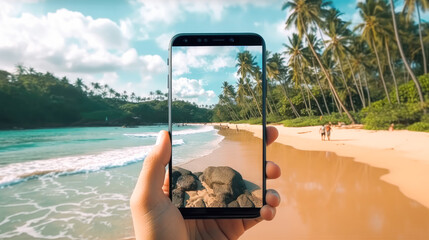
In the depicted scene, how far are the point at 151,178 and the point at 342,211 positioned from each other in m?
4.33

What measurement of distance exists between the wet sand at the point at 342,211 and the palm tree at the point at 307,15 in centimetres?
1938

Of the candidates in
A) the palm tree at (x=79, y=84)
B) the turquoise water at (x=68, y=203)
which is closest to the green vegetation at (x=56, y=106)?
the palm tree at (x=79, y=84)

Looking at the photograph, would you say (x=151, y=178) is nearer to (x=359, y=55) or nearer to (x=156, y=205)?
(x=156, y=205)

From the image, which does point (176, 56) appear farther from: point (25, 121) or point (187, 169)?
point (25, 121)

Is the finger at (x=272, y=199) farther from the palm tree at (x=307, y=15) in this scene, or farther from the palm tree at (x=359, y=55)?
the palm tree at (x=359, y=55)

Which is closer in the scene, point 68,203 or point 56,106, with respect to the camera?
point 68,203

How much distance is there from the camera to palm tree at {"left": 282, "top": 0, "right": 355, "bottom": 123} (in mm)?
23094

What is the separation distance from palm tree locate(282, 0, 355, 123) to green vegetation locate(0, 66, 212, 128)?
3260 centimetres

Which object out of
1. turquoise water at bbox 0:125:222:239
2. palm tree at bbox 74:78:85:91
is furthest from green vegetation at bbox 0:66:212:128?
turquoise water at bbox 0:125:222:239

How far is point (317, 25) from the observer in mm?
24750

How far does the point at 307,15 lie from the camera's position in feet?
77.2

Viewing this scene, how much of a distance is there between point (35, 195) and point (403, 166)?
12079mm

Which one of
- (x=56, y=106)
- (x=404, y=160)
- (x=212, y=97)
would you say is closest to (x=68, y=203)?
(x=212, y=97)

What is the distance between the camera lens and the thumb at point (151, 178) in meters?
1.31
